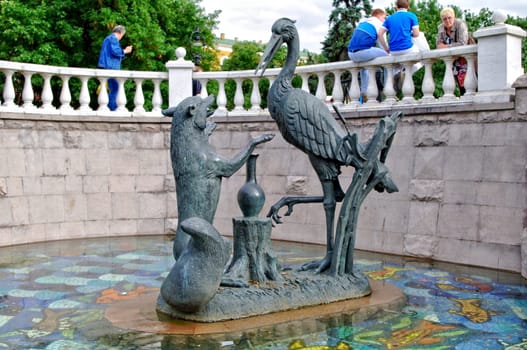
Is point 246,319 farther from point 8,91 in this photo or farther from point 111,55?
point 111,55

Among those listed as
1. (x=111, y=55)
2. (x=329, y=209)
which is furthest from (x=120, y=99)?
(x=329, y=209)

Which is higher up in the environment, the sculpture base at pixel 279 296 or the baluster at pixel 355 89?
the baluster at pixel 355 89

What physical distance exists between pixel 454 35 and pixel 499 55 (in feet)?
5.32

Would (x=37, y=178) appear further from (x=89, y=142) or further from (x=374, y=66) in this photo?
(x=374, y=66)

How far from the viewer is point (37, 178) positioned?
10.4m

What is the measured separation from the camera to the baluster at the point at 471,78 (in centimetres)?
880

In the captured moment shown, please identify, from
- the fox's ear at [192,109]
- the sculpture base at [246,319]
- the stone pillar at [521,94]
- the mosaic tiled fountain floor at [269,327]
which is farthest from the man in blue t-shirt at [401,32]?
the fox's ear at [192,109]

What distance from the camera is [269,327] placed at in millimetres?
5535

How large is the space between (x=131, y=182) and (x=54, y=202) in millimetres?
1329

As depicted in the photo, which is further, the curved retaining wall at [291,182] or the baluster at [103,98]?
the baluster at [103,98]

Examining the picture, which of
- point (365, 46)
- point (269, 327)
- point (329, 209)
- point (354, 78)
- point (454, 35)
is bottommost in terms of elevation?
point (269, 327)

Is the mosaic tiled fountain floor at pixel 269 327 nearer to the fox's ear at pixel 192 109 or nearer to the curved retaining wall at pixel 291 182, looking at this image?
the curved retaining wall at pixel 291 182

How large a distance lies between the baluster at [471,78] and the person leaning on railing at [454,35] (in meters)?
0.95

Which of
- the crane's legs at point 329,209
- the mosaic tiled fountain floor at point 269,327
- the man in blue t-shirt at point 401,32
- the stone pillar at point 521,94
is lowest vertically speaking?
the mosaic tiled fountain floor at point 269,327
